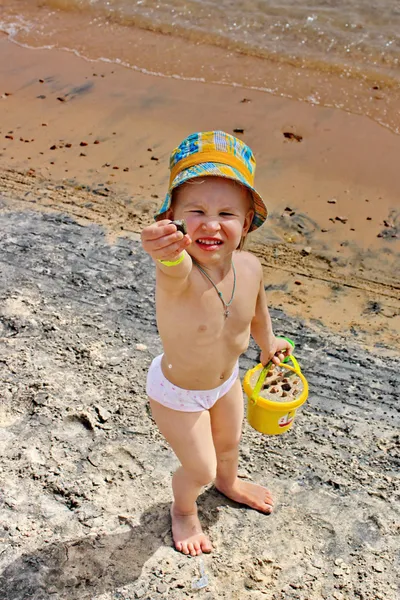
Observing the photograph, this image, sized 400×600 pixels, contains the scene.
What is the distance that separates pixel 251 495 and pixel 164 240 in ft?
5.15

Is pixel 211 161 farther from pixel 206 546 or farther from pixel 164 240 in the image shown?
pixel 206 546

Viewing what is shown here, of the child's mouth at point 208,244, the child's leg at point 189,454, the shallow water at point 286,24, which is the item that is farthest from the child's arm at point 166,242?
the shallow water at point 286,24

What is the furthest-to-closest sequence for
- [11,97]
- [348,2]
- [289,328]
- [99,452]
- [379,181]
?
[348,2], [11,97], [379,181], [289,328], [99,452]

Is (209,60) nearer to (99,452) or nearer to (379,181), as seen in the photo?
(379,181)

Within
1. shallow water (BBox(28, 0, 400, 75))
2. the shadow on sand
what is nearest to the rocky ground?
the shadow on sand

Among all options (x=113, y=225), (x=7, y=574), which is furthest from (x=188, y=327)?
(x=113, y=225)

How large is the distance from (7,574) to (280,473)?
1.42 metres

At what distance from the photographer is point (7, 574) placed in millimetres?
2818

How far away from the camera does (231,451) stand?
315 cm

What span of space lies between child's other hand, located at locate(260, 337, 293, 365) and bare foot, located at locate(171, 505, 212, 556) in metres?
0.80

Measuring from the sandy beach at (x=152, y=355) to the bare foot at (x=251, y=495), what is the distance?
2.3 inches

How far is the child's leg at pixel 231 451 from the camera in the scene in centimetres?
300

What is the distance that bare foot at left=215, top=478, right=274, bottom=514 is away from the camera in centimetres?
326

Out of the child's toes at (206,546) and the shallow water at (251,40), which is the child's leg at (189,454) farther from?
the shallow water at (251,40)
